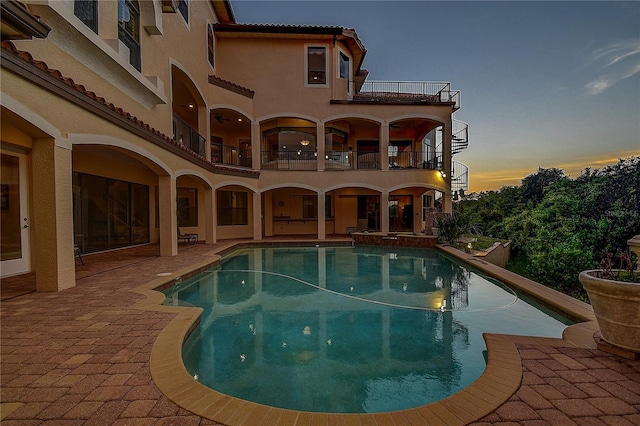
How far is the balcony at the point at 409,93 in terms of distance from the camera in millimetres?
16523

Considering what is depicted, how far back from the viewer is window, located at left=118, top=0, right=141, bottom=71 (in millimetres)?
7639

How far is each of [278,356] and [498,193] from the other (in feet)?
92.4

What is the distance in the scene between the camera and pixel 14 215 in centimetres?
662

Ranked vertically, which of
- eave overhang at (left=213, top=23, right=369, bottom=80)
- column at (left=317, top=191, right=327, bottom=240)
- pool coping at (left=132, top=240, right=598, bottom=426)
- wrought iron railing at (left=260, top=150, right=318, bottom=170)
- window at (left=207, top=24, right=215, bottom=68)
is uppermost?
eave overhang at (left=213, top=23, right=369, bottom=80)

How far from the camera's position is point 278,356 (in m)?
3.68

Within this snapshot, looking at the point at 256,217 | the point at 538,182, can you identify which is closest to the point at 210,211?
the point at 256,217

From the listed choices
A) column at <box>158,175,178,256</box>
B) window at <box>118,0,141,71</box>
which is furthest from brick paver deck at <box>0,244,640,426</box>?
window at <box>118,0,141,71</box>

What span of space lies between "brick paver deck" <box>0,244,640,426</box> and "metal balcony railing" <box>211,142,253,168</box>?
12914 mm

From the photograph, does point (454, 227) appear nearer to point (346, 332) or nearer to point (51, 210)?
point (346, 332)

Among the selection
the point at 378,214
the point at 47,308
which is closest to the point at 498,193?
the point at 378,214

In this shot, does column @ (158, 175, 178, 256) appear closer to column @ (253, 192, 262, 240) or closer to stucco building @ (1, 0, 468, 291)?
stucco building @ (1, 0, 468, 291)

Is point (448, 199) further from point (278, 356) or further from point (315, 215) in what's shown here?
point (278, 356)

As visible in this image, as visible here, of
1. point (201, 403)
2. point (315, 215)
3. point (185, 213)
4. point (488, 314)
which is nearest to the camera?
point (201, 403)

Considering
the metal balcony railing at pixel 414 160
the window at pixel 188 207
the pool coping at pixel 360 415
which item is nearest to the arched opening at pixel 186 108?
the window at pixel 188 207
